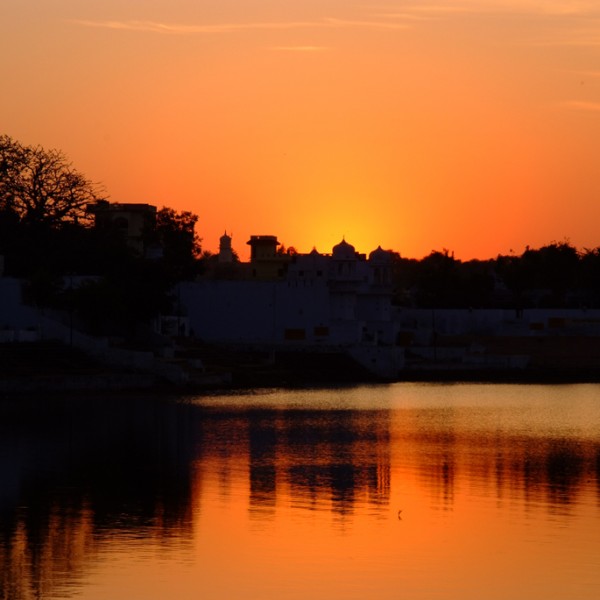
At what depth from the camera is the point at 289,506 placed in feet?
111

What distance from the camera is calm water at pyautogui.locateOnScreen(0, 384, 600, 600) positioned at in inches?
1002

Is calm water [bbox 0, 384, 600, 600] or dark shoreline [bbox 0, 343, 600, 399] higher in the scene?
dark shoreline [bbox 0, 343, 600, 399]

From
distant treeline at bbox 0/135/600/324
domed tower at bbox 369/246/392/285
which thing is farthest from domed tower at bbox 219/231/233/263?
domed tower at bbox 369/246/392/285

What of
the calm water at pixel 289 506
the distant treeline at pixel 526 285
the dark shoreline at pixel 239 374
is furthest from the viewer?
the distant treeline at pixel 526 285

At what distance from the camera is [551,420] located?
63.5 meters

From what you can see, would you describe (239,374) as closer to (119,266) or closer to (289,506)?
(119,266)

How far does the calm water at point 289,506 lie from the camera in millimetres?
25453

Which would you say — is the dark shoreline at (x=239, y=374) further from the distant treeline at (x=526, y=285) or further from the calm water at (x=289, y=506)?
the distant treeline at (x=526, y=285)

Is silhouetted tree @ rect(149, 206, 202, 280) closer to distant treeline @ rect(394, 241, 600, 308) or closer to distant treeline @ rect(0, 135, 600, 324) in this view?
distant treeline @ rect(0, 135, 600, 324)

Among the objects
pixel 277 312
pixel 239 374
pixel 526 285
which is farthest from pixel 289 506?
pixel 526 285

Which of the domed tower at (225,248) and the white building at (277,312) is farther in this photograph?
the domed tower at (225,248)

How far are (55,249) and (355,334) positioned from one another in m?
19.3

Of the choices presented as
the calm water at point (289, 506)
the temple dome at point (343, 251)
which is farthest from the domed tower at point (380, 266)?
the calm water at point (289, 506)

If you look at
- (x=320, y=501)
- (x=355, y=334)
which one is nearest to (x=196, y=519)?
(x=320, y=501)
